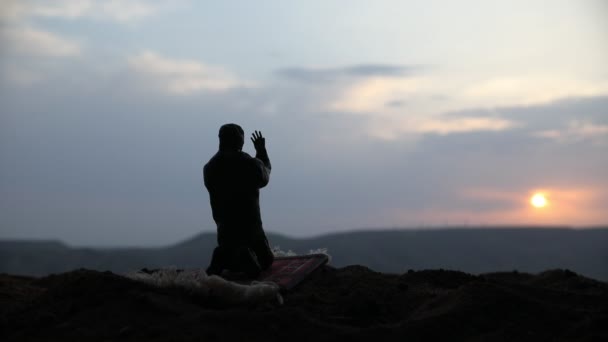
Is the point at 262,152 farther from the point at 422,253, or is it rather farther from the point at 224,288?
the point at 422,253

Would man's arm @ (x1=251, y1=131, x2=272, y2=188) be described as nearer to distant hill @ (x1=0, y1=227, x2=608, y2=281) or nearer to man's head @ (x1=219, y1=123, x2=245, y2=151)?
man's head @ (x1=219, y1=123, x2=245, y2=151)

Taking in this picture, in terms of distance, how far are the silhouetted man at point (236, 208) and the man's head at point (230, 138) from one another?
8cm

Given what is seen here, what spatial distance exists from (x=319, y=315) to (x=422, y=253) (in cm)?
3148

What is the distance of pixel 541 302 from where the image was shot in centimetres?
738

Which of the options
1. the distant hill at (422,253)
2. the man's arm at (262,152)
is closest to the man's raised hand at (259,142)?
the man's arm at (262,152)

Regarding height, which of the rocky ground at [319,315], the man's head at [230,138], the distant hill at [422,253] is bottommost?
the rocky ground at [319,315]

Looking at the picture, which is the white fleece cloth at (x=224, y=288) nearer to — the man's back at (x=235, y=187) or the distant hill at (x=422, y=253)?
the man's back at (x=235, y=187)

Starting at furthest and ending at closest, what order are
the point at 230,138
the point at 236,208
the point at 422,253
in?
the point at 422,253, the point at 230,138, the point at 236,208

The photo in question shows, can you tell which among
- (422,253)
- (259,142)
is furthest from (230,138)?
(422,253)

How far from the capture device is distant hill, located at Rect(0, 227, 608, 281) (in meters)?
35.9

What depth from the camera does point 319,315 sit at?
7391 millimetres

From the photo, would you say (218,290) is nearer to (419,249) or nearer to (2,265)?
(419,249)

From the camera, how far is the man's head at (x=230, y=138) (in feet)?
29.8

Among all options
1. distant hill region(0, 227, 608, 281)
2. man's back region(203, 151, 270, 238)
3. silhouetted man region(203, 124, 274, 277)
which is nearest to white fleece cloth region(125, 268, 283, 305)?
silhouetted man region(203, 124, 274, 277)
